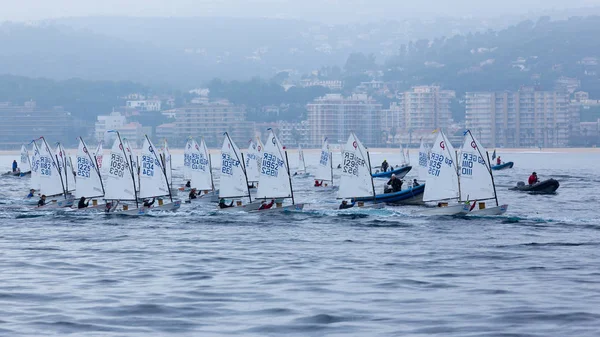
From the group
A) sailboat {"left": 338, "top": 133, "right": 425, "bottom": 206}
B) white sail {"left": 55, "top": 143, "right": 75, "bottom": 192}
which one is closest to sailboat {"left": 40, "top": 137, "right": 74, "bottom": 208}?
white sail {"left": 55, "top": 143, "right": 75, "bottom": 192}

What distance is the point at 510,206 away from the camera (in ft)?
212

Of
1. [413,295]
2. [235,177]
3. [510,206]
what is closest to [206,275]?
[413,295]

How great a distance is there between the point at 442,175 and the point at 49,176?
2715 cm

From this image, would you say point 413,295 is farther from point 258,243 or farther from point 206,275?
point 258,243

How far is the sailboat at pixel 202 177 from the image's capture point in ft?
228

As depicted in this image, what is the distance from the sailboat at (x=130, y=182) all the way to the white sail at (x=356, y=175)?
9.07 metres

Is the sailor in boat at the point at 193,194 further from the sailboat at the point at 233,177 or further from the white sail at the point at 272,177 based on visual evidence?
the white sail at the point at 272,177

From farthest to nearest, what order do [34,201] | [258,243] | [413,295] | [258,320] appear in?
[34,201] → [258,243] → [413,295] → [258,320]

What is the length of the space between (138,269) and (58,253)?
6.11 m

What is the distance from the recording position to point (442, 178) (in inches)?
2165

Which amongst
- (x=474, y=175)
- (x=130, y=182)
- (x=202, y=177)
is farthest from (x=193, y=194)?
(x=474, y=175)

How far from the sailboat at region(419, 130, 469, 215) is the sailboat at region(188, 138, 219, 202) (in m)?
18.2

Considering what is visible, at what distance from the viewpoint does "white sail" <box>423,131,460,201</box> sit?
54.8 m

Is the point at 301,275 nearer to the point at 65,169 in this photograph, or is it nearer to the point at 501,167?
the point at 65,169
